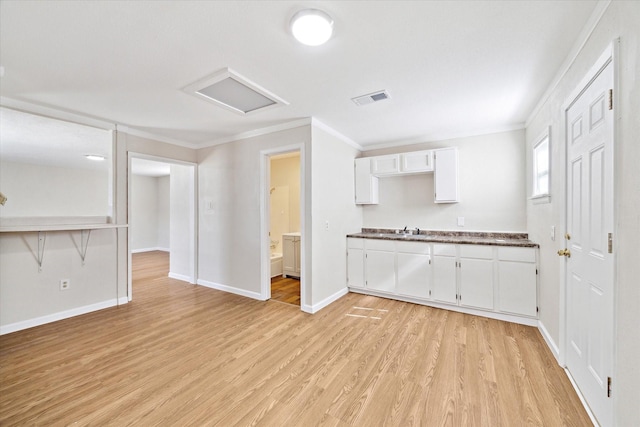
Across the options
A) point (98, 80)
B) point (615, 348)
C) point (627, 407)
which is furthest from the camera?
point (98, 80)

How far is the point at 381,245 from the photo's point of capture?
384 centimetres

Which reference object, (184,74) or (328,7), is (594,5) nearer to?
(328,7)

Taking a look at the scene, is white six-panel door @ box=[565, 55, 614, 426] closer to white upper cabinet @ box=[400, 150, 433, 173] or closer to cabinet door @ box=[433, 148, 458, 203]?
cabinet door @ box=[433, 148, 458, 203]

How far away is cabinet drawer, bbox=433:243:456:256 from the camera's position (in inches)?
132

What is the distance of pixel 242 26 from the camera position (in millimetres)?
1660

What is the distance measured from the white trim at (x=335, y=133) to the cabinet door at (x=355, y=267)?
1.79 m

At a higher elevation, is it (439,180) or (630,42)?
(630,42)

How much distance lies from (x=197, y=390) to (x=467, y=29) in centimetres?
317

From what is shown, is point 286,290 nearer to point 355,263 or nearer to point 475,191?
point 355,263

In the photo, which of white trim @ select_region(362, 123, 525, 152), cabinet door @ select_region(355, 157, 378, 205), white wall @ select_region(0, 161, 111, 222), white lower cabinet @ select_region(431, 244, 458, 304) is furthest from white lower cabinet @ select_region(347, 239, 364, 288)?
white wall @ select_region(0, 161, 111, 222)

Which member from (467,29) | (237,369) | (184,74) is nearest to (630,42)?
(467,29)

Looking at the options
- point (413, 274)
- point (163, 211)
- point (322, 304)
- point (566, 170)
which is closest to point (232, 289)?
point (322, 304)

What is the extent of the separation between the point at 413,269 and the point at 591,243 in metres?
2.11

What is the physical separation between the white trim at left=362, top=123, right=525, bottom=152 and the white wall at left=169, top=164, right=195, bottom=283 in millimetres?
3378
